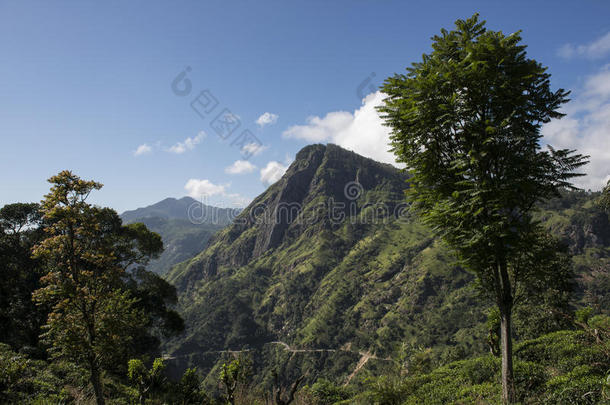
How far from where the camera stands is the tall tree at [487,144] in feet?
29.0

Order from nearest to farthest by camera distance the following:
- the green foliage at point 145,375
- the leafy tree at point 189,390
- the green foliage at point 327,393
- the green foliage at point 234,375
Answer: the green foliage at point 234,375
the green foliage at point 145,375
the leafy tree at point 189,390
the green foliage at point 327,393

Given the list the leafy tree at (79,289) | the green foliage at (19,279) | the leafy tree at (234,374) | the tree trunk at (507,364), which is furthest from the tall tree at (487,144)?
the green foliage at (19,279)

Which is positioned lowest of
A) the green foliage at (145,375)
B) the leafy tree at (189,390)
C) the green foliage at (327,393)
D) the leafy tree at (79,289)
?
the green foliage at (327,393)

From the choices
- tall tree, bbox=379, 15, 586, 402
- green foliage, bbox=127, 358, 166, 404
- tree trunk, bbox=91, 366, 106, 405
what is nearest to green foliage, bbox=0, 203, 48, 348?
green foliage, bbox=127, 358, 166, 404

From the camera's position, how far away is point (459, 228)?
30.0ft

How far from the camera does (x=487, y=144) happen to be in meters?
9.08

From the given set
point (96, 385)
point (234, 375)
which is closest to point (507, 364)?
point (234, 375)

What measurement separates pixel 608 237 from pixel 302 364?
668ft

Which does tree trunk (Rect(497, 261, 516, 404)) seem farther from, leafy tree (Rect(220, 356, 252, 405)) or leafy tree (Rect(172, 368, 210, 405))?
leafy tree (Rect(172, 368, 210, 405))

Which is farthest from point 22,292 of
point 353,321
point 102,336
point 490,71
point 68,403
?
point 353,321

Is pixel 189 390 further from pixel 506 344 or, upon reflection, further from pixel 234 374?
pixel 506 344

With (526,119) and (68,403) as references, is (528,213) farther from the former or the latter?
(68,403)

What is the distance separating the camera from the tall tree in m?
8.83

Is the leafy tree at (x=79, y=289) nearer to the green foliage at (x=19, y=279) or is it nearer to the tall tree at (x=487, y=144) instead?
the tall tree at (x=487, y=144)
